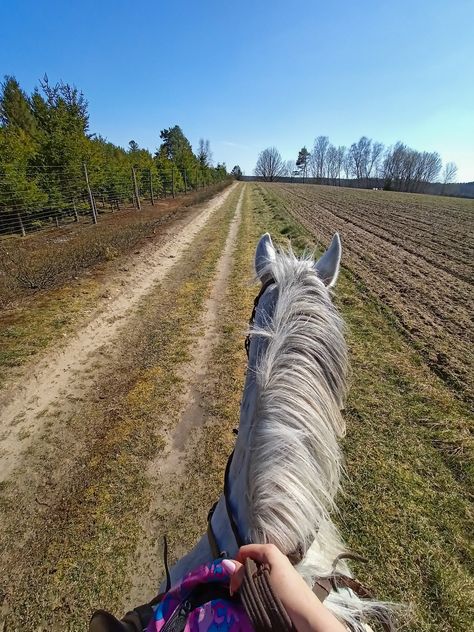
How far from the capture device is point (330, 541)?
3.69ft

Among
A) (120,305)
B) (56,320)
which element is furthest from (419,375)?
(56,320)

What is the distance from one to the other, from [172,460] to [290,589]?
2.58 meters

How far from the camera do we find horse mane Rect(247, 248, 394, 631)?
944 millimetres

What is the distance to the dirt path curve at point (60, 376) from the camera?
3332 millimetres

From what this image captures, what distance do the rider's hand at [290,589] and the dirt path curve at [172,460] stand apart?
1.78 meters

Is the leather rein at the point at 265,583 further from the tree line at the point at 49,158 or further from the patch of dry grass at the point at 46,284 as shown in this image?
the tree line at the point at 49,158

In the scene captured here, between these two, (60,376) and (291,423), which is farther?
(60,376)

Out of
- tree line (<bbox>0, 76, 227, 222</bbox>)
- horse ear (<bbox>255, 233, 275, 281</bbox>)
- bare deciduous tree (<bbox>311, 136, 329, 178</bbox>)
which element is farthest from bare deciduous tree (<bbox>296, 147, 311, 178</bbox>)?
horse ear (<bbox>255, 233, 275, 281</bbox>)

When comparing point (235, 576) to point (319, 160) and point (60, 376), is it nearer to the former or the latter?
point (60, 376)

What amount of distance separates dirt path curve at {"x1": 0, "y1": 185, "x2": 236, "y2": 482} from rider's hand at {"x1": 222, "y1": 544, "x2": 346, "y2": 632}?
3.07 m

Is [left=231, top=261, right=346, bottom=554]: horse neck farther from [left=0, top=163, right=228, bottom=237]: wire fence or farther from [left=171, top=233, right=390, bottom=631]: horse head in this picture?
[left=0, top=163, right=228, bottom=237]: wire fence

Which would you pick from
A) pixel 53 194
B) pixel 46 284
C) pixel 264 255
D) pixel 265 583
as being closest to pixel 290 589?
pixel 265 583

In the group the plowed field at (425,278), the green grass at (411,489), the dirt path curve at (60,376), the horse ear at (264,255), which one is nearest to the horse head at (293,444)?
the horse ear at (264,255)

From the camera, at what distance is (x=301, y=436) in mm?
1013
